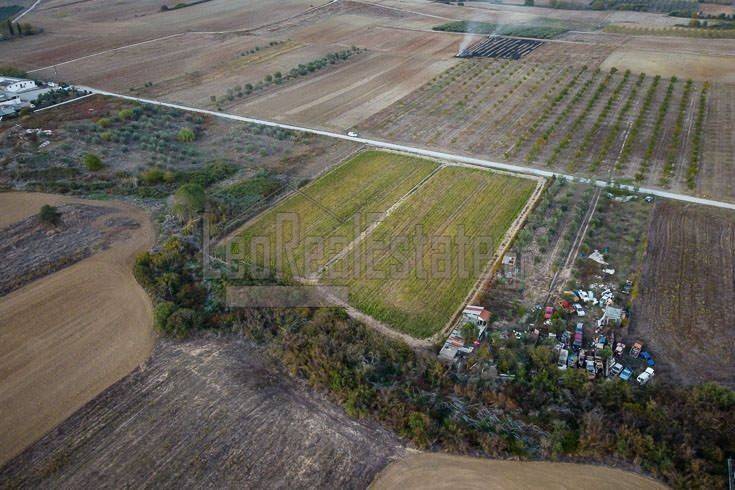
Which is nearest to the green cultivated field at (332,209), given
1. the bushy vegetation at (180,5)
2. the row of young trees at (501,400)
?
the row of young trees at (501,400)

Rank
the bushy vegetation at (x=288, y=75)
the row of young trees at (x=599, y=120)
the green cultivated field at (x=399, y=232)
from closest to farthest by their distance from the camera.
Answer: the green cultivated field at (x=399, y=232)
the row of young trees at (x=599, y=120)
the bushy vegetation at (x=288, y=75)

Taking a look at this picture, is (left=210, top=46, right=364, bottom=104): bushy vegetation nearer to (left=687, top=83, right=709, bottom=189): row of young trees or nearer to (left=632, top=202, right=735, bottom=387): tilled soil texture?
(left=687, top=83, right=709, bottom=189): row of young trees

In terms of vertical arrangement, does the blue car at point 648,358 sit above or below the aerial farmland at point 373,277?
below

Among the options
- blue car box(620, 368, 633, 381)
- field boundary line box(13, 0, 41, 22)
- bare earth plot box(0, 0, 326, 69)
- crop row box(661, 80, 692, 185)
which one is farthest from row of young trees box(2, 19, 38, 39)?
blue car box(620, 368, 633, 381)

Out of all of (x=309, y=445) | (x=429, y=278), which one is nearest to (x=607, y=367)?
(x=429, y=278)

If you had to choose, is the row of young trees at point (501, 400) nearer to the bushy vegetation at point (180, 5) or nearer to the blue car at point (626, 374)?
the blue car at point (626, 374)

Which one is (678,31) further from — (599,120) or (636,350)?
(636,350)

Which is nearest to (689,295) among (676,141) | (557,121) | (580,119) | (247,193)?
(676,141)
